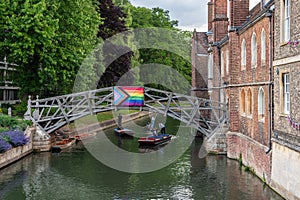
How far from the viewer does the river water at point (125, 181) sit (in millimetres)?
14031

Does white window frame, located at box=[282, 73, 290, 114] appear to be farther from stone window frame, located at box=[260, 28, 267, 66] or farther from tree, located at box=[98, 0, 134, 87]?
tree, located at box=[98, 0, 134, 87]

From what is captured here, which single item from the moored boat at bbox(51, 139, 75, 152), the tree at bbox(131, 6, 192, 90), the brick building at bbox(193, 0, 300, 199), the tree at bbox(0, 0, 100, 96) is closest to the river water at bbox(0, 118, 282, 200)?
the brick building at bbox(193, 0, 300, 199)

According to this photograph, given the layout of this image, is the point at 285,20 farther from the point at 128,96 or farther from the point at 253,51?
the point at 128,96

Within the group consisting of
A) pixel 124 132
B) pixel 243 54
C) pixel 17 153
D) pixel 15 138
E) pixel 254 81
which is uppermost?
pixel 243 54

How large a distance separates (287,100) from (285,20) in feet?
7.94

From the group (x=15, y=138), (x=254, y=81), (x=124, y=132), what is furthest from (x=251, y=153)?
(x=124, y=132)

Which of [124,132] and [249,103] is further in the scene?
[124,132]

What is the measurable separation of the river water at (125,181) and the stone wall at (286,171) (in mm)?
573

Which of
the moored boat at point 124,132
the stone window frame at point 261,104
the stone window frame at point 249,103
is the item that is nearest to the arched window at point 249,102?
the stone window frame at point 249,103

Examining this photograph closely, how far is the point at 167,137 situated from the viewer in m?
27.2

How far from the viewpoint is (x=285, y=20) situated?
41.1 ft

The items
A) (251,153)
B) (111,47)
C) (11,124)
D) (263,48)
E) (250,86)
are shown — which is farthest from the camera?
(111,47)

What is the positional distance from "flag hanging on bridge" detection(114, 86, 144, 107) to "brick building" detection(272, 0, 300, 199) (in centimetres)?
986

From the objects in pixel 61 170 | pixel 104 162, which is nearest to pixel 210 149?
pixel 104 162
